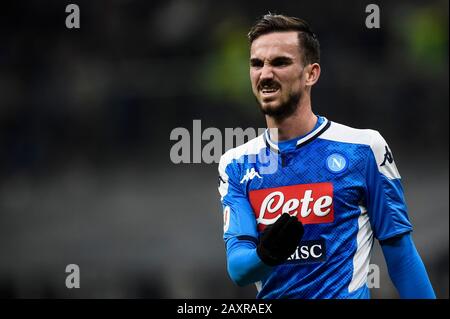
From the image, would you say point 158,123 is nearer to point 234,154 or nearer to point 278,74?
point 234,154

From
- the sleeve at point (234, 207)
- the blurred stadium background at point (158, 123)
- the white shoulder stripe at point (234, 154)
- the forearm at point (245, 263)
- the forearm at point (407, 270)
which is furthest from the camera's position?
the blurred stadium background at point (158, 123)

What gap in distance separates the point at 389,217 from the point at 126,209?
7867mm

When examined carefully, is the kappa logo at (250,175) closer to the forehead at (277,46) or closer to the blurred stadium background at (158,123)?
the forehead at (277,46)

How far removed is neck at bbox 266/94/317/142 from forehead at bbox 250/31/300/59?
29 cm

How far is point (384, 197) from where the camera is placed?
4.55 meters

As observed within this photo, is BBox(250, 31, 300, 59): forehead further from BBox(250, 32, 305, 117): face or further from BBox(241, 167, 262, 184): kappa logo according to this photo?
BBox(241, 167, 262, 184): kappa logo

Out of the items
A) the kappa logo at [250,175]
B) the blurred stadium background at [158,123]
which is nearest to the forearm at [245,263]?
the kappa logo at [250,175]

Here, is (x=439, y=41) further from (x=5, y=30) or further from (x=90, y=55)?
(x=5, y=30)

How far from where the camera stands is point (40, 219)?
12203mm

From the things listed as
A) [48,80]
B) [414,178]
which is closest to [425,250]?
[414,178]

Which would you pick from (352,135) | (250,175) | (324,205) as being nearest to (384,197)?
(324,205)

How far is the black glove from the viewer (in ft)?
13.3

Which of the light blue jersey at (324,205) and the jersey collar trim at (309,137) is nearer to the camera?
the light blue jersey at (324,205)

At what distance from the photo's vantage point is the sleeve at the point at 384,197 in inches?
179
